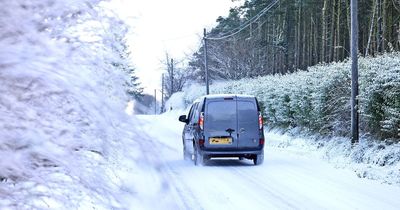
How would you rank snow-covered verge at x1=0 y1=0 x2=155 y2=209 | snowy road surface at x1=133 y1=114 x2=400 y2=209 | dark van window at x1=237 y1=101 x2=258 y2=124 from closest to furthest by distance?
snow-covered verge at x1=0 y1=0 x2=155 y2=209, snowy road surface at x1=133 y1=114 x2=400 y2=209, dark van window at x1=237 y1=101 x2=258 y2=124

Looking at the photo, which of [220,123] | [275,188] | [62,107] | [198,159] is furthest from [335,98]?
[62,107]

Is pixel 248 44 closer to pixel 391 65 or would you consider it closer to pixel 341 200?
pixel 391 65

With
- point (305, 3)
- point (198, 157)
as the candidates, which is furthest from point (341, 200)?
point (305, 3)

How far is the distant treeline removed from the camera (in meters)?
45.2

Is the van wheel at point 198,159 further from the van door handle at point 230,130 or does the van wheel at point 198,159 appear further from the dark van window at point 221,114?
the van door handle at point 230,130

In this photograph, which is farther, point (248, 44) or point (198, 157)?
point (248, 44)

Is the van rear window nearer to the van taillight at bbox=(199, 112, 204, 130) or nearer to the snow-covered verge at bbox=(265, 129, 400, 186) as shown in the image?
the van taillight at bbox=(199, 112, 204, 130)

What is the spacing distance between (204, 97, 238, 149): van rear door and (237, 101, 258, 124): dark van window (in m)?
0.16

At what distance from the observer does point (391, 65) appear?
13820 mm

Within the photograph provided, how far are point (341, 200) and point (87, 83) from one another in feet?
24.5

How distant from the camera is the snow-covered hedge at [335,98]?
13.8 meters

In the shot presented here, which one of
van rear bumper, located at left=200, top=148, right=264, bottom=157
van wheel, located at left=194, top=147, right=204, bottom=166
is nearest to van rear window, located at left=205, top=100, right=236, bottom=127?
van rear bumper, located at left=200, top=148, right=264, bottom=157

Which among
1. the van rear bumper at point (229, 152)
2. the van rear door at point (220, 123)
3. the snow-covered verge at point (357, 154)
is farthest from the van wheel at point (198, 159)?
the snow-covered verge at point (357, 154)

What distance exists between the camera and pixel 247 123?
46.5ft
